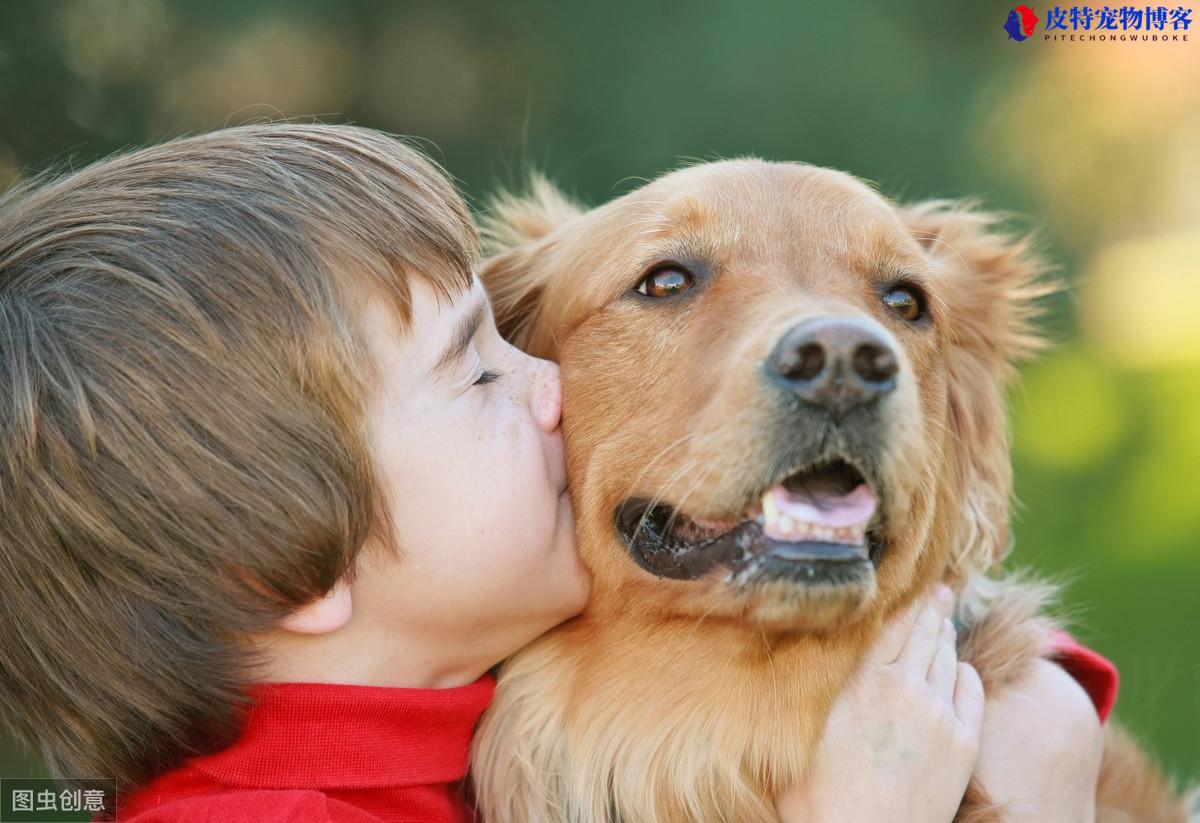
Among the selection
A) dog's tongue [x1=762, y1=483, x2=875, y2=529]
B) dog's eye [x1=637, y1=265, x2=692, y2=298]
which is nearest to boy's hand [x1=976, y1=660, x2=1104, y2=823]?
dog's tongue [x1=762, y1=483, x2=875, y2=529]

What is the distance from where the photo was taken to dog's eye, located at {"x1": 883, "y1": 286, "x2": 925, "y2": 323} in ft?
10.4

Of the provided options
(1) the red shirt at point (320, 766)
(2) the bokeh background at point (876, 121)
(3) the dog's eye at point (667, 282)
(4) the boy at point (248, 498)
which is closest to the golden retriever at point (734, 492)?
(3) the dog's eye at point (667, 282)

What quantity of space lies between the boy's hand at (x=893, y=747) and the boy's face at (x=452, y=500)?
2.30 ft

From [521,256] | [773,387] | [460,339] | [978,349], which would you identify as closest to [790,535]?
[773,387]

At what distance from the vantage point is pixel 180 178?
113 inches

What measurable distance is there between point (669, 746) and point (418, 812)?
0.60m

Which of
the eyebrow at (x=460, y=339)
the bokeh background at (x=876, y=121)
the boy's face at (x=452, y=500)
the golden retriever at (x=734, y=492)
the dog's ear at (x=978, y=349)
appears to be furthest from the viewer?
the bokeh background at (x=876, y=121)

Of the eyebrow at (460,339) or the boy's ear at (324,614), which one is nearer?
the boy's ear at (324,614)

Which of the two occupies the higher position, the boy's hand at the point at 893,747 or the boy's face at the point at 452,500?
the boy's face at the point at 452,500

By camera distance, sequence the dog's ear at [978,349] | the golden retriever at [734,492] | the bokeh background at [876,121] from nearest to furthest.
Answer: the golden retriever at [734,492], the dog's ear at [978,349], the bokeh background at [876,121]

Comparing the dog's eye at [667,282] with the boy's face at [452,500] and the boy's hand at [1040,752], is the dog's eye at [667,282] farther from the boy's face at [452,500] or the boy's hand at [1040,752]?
the boy's hand at [1040,752]

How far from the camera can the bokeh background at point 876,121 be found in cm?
662

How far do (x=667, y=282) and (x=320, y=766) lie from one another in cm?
135

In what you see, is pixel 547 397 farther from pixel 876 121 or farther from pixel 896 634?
pixel 876 121
